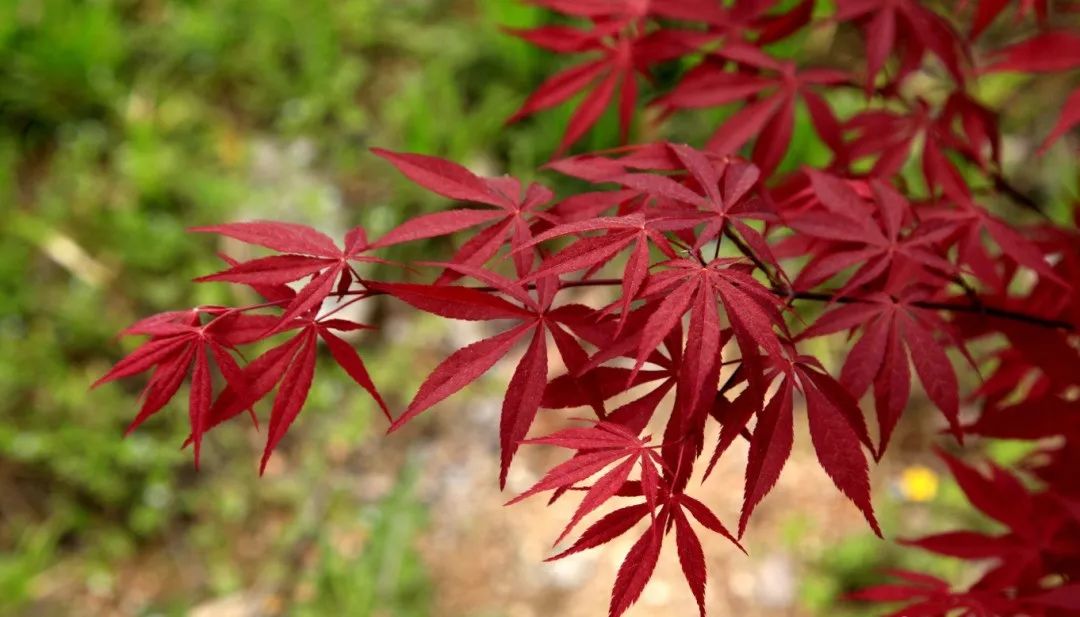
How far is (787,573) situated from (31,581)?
1.91 meters

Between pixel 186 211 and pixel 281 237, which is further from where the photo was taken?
pixel 186 211

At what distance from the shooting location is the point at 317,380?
268 cm

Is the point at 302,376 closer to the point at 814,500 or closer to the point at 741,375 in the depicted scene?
the point at 741,375

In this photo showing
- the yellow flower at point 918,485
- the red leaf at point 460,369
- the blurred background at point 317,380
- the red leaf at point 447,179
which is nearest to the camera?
the red leaf at point 460,369

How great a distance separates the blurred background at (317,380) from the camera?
238 centimetres

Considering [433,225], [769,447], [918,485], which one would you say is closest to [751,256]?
[769,447]

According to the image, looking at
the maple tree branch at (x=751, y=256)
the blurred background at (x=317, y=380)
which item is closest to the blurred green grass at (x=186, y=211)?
the blurred background at (x=317, y=380)

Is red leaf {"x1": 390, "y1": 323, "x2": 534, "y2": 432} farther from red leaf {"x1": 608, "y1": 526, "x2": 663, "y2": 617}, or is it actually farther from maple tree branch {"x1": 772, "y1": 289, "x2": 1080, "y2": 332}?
maple tree branch {"x1": 772, "y1": 289, "x2": 1080, "y2": 332}

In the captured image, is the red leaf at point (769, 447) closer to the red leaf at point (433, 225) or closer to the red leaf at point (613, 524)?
the red leaf at point (613, 524)

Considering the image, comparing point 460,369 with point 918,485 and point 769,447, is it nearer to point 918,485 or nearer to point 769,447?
point 769,447

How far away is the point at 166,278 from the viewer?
2707 mm

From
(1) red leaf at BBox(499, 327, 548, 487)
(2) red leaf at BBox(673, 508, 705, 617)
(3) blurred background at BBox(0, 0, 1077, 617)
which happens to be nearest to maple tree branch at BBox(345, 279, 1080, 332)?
A: (1) red leaf at BBox(499, 327, 548, 487)

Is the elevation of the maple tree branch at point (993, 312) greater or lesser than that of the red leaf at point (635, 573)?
greater

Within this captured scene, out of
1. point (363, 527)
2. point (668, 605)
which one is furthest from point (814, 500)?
point (363, 527)
